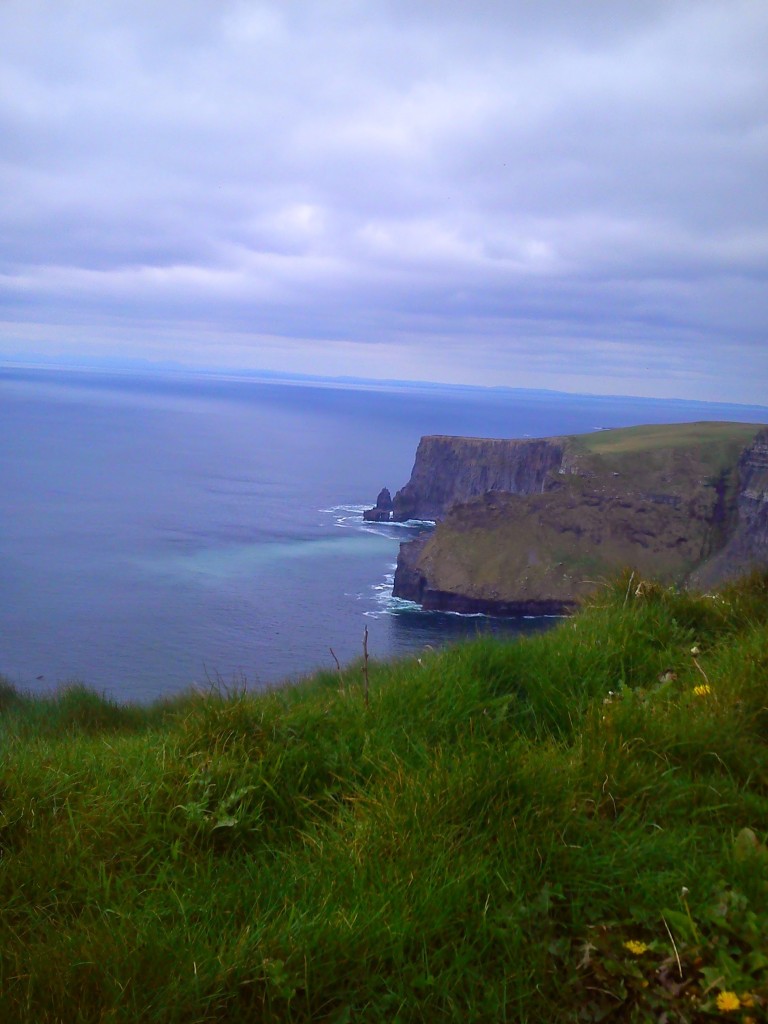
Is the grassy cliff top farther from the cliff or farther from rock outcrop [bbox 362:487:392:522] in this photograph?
rock outcrop [bbox 362:487:392:522]

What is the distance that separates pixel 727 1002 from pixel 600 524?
96.4ft

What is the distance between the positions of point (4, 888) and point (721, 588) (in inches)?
207

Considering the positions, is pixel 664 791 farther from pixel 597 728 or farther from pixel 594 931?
pixel 594 931

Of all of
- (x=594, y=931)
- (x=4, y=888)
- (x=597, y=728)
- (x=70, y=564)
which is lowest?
(x=70, y=564)

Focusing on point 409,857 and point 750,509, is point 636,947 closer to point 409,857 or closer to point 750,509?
point 409,857

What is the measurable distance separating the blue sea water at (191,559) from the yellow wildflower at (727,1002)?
3.59 m

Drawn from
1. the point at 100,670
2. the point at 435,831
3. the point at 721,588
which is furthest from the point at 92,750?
the point at 100,670

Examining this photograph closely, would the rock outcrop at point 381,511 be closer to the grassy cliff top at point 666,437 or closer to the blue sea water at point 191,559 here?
the blue sea water at point 191,559

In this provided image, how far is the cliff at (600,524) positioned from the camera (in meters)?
27.4

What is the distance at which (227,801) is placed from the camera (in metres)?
3.39

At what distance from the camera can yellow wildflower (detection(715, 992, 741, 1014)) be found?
7.48 feet

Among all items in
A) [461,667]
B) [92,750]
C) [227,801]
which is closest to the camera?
[227,801]

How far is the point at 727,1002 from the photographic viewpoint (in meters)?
2.28

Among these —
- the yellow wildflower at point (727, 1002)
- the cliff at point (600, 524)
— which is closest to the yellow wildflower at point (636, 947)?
the yellow wildflower at point (727, 1002)
